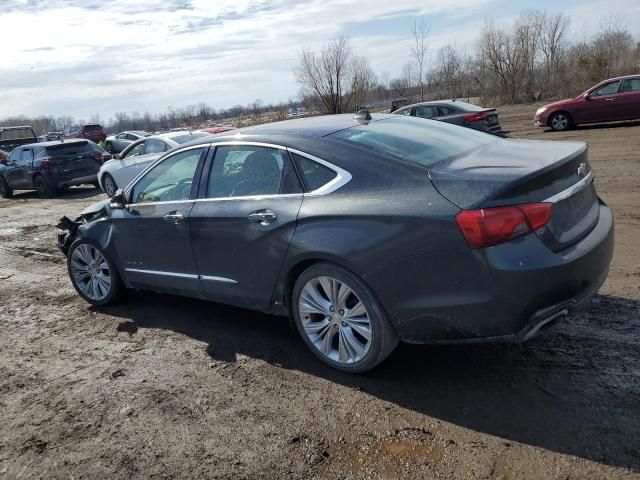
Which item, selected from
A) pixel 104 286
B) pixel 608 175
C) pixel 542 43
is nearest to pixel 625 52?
pixel 542 43

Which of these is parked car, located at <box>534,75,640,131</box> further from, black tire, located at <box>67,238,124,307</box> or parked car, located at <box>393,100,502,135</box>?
black tire, located at <box>67,238,124,307</box>

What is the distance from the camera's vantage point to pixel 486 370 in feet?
11.9

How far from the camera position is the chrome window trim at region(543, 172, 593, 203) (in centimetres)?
322

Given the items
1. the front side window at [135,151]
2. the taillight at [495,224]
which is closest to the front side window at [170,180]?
the taillight at [495,224]

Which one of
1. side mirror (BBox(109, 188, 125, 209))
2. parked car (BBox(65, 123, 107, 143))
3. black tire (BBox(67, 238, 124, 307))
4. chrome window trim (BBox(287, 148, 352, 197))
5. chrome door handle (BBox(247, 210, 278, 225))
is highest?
parked car (BBox(65, 123, 107, 143))

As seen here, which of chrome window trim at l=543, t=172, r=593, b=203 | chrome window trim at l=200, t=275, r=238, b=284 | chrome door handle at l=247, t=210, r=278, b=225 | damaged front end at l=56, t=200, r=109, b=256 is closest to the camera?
chrome window trim at l=543, t=172, r=593, b=203

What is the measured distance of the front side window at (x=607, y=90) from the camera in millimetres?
16578

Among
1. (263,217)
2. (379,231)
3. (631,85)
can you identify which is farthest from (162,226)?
(631,85)

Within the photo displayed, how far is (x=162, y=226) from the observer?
15.5ft

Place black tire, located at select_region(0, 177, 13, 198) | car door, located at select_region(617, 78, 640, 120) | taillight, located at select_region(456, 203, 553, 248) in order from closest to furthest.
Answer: taillight, located at select_region(456, 203, 553, 248) → car door, located at select_region(617, 78, 640, 120) → black tire, located at select_region(0, 177, 13, 198)

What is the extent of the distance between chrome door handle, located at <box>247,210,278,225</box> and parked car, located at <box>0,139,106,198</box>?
13.6 m

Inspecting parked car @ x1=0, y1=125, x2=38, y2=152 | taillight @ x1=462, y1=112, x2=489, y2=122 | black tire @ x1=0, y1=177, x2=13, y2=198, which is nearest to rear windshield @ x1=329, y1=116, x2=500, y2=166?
taillight @ x1=462, y1=112, x2=489, y2=122

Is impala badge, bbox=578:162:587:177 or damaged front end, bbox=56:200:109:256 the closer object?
impala badge, bbox=578:162:587:177

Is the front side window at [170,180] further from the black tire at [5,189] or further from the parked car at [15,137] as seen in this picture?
the parked car at [15,137]
